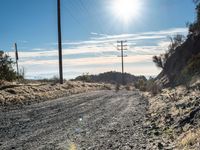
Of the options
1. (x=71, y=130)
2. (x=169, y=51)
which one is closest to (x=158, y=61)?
(x=169, y=51)

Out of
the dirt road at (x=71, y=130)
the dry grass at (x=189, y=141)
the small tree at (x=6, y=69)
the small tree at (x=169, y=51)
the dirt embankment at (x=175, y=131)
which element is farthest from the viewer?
the small tree at (x=169, y=51)

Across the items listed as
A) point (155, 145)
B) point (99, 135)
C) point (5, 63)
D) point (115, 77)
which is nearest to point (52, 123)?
point (99, 135)

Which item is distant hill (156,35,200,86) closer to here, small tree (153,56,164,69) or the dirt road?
small tree (153,56,164,69)

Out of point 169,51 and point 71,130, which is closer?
point 71,130

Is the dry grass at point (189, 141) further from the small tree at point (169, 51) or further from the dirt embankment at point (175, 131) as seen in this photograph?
the small tree at point (169, 51)

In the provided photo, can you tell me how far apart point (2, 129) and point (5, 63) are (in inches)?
1208

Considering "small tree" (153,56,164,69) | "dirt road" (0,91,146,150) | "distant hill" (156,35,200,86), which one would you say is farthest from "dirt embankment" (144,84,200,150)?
"small tree" (153,56,164,69)

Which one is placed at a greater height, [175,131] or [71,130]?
[175,131]

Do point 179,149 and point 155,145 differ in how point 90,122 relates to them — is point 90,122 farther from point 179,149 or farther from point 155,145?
point 179,149

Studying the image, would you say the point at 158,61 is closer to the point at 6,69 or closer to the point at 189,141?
the point at 6,69

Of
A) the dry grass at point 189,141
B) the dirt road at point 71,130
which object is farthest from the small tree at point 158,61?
the dry grass at point 189,141

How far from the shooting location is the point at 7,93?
101 ft

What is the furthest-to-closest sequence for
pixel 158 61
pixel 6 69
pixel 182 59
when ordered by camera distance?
pixel 158 61 < pixel 182 59 < pixel 6 69

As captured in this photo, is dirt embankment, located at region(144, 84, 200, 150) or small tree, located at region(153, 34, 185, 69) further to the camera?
small tree, located at region(153, 34, 185, 69)
